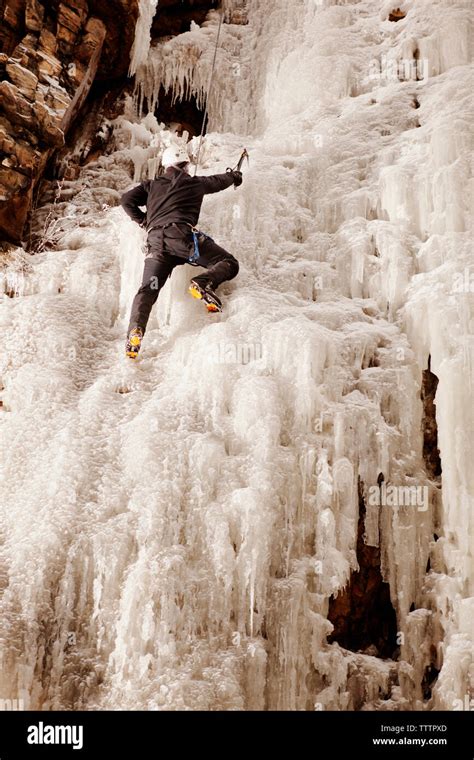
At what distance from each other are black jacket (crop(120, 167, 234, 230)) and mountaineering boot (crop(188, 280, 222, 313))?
612 mm

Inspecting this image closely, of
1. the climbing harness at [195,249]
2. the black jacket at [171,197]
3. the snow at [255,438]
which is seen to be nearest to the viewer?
the snow at [255,438]

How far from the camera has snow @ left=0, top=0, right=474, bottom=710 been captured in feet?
14.3

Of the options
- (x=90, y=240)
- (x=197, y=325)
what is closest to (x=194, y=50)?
Result: (x=90, y=240)

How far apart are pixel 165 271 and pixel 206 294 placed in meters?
0.41

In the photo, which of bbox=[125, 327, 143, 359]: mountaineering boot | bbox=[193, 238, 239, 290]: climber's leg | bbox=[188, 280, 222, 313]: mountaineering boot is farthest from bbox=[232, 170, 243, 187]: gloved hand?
bbox=[125, 327, 143, 359]: mountaineering boot

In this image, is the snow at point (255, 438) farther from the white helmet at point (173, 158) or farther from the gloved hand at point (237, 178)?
the white helmet at point (173, 158)

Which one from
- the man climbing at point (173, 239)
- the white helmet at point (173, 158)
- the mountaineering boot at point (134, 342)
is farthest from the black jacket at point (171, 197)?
the mountaineering boot at point (134, 342)

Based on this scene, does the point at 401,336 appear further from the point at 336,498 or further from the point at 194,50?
the point at 194,50

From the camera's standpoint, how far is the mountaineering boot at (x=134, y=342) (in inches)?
223

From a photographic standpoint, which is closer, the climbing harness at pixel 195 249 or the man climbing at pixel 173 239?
the man climbing at pixel 173 239

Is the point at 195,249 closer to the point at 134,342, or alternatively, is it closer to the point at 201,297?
the point at 201,297

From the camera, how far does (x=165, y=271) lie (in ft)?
19.6
